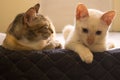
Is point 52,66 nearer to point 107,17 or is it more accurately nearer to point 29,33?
point 29,33

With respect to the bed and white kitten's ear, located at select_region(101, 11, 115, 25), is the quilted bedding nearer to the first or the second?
the bed

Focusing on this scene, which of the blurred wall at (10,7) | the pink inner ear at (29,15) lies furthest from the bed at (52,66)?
the blurred wall at (10,7)

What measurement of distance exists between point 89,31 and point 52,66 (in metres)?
0.24

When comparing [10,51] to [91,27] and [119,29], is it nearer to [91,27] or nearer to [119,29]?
[91,27]

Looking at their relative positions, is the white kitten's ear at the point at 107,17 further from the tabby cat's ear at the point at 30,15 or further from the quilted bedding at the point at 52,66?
the tabby cat's ear at the point at 30,15

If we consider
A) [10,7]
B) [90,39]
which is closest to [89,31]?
[90,39]

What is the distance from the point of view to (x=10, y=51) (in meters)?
1.17

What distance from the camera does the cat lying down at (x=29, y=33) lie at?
1213 mm

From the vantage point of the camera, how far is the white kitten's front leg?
113 cm

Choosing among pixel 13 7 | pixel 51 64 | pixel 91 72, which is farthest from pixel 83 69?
pixel 13 7

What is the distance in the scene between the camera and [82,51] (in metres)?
1.16

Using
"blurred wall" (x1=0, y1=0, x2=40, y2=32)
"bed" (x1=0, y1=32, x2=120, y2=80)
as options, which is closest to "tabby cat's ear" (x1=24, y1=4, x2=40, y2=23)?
"bed" (x1=0, y1=32, x2=120, y2=80)

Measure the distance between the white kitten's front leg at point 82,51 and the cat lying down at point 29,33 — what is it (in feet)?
0.43

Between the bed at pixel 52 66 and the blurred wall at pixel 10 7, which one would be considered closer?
the bed at pixel 52 66
